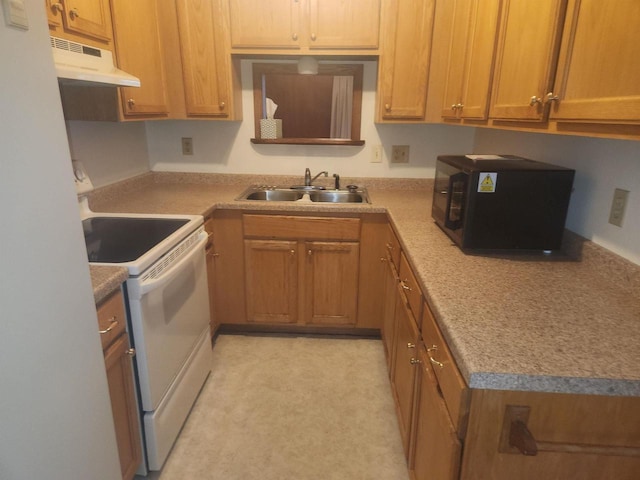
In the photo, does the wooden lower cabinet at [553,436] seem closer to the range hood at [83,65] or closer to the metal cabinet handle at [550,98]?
the metal cabinet handle at [550,98]

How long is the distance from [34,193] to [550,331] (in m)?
1.19

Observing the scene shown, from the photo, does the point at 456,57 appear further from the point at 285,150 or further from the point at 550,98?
the point at 285,150

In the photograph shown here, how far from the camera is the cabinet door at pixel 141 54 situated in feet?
6.48

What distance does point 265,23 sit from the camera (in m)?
2.29

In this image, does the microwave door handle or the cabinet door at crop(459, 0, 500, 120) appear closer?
the microwave door handle

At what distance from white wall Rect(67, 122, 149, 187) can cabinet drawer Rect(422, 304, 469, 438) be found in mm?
1900

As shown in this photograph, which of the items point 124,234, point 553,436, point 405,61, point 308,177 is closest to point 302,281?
point 308,177

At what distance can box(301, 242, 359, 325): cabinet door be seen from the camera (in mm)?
2414

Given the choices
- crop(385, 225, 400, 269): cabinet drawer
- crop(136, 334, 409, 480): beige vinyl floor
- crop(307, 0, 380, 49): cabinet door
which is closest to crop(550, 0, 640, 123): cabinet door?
crop(385, 225, 400, 269): cabinet drawer

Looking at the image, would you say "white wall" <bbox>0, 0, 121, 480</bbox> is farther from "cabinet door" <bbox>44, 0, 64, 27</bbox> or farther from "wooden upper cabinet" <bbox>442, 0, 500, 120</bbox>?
"wooden upper cabinet" <bbox>442, 0, 500, 120</bbox>

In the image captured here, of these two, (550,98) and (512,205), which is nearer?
(550,98)

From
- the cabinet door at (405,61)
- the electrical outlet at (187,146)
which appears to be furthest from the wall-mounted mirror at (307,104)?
the electrical outlet at (187,146)

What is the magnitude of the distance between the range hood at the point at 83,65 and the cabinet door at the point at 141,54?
0.46m

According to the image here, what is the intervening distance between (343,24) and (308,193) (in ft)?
3.35
